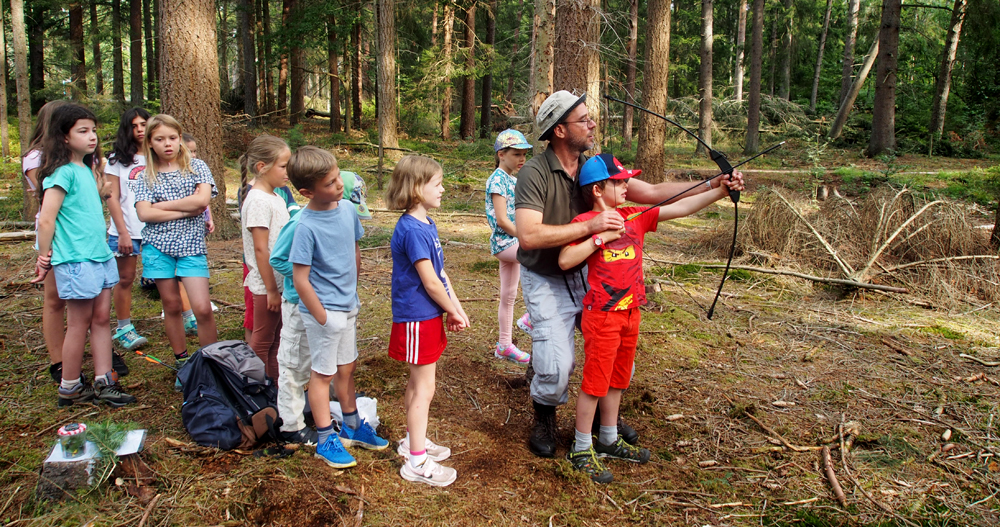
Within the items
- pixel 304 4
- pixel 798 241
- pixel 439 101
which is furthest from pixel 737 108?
pixel 798 241

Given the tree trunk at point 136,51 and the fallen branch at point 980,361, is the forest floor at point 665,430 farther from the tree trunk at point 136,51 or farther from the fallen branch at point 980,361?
the tree trunk at point 136,51

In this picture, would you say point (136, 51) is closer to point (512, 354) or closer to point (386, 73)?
point (386, 73)

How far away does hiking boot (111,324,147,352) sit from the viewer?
15.8ft

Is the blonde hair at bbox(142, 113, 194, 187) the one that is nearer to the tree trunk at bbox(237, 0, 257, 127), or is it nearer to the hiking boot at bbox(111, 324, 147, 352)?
the hiking boot at bbox(111, 324, 147, 352)

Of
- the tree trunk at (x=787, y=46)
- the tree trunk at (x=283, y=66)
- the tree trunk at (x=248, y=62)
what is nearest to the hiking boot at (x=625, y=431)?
the tree trunk at (x=283, y=66)

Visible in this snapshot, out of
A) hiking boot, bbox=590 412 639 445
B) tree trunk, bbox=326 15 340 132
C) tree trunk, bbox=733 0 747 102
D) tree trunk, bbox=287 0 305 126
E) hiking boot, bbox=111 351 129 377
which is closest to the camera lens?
hiking boot, bbox=590 412 639 445

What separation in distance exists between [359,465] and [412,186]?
1.53 metres

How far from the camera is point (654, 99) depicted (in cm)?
1247

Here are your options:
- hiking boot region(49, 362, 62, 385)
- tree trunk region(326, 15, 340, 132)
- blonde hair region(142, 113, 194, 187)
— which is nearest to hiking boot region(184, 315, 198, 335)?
hiking boot region(49, 362, 62, 385)

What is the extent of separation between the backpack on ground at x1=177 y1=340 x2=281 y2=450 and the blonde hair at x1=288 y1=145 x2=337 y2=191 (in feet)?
4.20

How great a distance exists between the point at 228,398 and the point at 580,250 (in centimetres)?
227

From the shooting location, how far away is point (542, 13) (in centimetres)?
742

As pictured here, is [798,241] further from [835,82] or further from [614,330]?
[835,82]

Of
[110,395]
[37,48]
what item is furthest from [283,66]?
[110,395]
